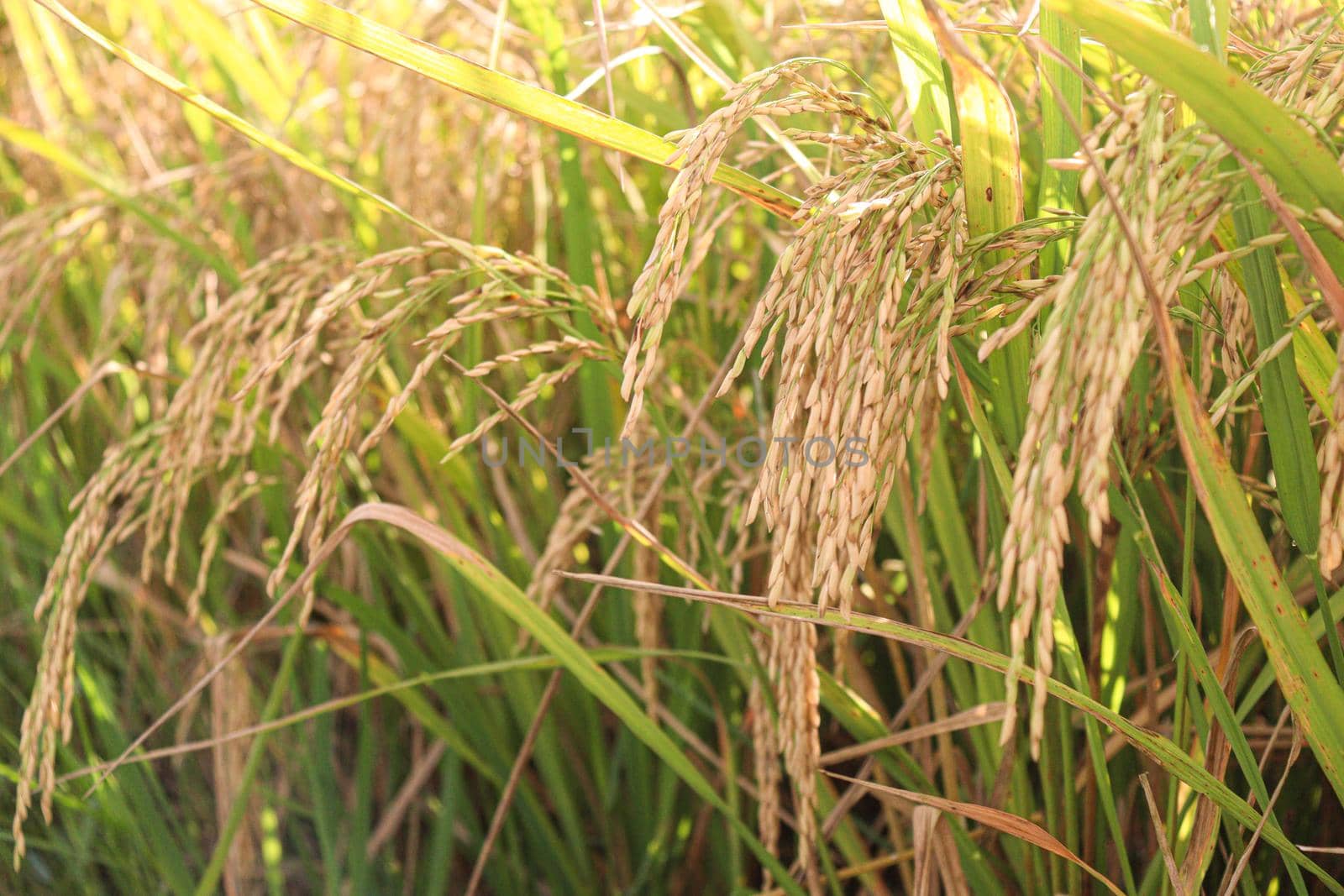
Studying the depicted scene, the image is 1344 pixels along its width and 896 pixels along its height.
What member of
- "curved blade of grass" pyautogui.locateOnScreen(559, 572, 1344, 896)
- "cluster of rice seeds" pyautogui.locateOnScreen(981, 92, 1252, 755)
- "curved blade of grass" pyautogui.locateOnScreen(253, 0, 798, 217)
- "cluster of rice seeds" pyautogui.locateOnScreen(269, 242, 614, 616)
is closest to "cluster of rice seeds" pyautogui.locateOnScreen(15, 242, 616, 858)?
"cluster of rice seeds" pyautogui.locateOnScreen(269, 242, 614, 616)

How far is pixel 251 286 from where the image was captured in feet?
3.42

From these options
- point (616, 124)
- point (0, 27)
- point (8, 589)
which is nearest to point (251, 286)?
point (616, 124)

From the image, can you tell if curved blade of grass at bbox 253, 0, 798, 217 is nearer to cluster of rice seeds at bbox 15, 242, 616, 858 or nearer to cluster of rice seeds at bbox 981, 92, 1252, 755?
cluster of rice seeds at bbox 15, 242, 616, 858

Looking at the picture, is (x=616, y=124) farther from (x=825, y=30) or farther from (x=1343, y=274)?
(x=825, y=30)

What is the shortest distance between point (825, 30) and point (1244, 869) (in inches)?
43.9

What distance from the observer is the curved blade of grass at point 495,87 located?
76cm

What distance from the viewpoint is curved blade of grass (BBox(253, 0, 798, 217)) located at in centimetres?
76

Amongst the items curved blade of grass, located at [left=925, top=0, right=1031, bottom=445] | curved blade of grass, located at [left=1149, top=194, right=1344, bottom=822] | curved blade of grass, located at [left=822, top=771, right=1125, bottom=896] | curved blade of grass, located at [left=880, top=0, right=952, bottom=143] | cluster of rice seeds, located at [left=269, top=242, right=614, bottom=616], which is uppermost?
curved blade of grass, located at [left=880, top=0, right=952, bottom=143]

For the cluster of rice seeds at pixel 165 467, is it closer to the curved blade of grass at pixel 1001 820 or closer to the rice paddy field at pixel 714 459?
the rice paddy field at pixel 714 459

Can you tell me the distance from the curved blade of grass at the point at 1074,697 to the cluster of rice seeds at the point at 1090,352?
8.5 inches

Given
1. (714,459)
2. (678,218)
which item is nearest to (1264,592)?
(678,218)

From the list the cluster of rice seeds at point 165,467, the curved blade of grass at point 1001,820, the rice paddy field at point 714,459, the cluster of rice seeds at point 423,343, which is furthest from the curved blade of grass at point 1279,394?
the cluster of rice seeds at point 165,467

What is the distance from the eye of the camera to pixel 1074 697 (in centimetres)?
71

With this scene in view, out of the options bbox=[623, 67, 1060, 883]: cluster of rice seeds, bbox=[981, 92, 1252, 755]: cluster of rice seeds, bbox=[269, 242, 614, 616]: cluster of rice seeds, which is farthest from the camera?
bbox=[269, 242, 614, 616]: cluster of rice seeds
